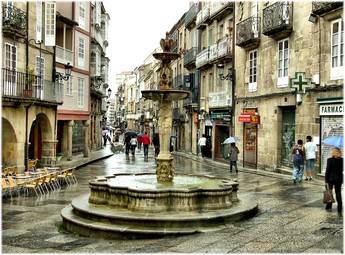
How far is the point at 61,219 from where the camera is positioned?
11211mm

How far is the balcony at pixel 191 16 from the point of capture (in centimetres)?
3847

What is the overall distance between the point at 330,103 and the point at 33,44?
1282 cm

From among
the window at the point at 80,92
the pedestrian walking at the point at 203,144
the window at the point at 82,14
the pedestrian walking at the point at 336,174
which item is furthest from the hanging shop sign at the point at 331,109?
the window at the point at 82,14

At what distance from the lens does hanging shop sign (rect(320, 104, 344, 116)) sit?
17.2m

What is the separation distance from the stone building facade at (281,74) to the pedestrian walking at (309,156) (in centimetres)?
90

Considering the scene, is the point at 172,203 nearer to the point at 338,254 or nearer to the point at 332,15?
the point at 338,254

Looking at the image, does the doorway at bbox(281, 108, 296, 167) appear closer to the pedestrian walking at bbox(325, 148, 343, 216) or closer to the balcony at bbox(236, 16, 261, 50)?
the balcony at bbox(236, 16, 261, 50)

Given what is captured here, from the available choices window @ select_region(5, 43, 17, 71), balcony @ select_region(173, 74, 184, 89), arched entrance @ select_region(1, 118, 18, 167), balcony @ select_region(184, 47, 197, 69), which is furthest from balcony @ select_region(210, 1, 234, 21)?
arched entrance @ select_region(1, 118, 18, 167)

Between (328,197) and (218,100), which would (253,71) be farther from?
(328,197)

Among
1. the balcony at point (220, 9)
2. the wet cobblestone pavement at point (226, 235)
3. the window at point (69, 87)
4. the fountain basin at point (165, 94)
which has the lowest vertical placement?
the wet cobblestone pavement at point (226, 235)

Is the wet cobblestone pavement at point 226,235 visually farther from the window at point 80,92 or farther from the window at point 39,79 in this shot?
the window at point 80,92

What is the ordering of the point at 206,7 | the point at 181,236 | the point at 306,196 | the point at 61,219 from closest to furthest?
the point at 181,236 → the point at 61,219 → the point at 306,196 → the point at 206,7

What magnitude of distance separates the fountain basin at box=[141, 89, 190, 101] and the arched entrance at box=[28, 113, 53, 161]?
438 inches

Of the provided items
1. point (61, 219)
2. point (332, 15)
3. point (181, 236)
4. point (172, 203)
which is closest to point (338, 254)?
point (181, 236)
